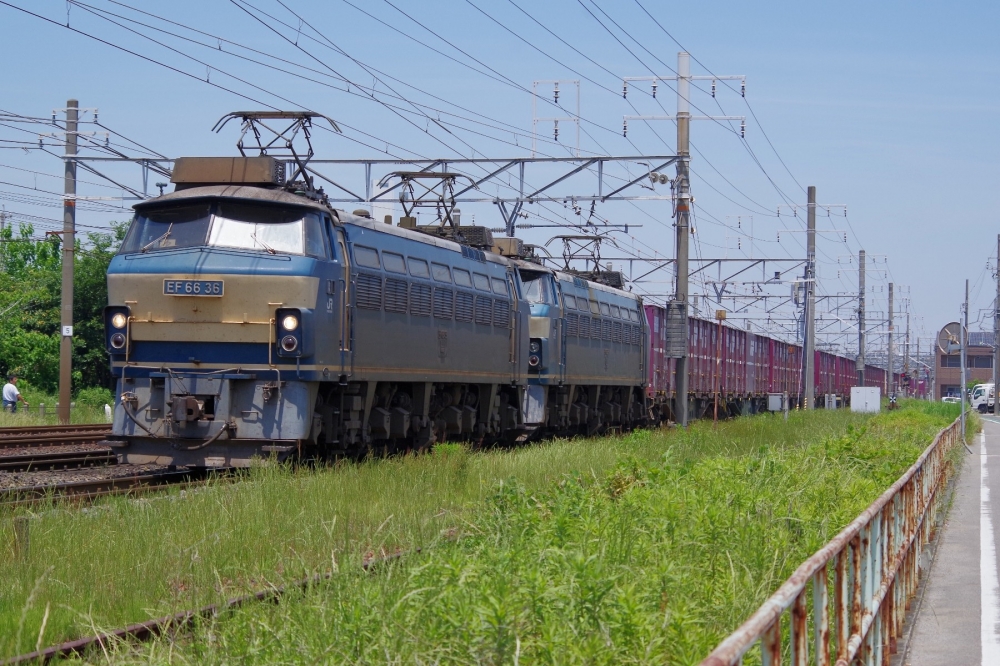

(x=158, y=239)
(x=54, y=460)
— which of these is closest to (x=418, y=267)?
(x=158, y=239)

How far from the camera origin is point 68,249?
28047mm

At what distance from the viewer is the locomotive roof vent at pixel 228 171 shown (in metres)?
15.1

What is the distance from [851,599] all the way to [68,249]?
81.3 feet

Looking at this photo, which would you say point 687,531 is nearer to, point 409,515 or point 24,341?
point 409,515

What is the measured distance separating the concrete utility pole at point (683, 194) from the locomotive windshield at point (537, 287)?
4841mm

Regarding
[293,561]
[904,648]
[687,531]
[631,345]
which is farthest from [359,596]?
[631,345]


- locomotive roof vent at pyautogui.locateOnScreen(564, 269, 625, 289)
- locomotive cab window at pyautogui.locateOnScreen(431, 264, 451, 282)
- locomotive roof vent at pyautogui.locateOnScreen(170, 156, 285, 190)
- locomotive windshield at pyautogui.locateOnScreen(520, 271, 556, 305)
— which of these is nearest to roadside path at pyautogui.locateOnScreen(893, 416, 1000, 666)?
locomotive cab window at pyautogui.locateOnScreen(431, 264, 451, 282)

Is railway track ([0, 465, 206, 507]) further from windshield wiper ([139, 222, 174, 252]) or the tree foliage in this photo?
the tree foliage

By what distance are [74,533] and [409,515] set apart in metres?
2.66

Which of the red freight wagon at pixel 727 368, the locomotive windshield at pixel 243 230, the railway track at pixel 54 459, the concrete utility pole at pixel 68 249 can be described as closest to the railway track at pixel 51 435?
the railway track at pixel 54 459

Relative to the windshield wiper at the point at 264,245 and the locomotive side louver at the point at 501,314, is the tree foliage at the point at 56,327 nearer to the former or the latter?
the locomotive side louver at the point at 501,314

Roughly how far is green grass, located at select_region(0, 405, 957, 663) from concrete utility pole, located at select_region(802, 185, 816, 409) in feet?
83.0

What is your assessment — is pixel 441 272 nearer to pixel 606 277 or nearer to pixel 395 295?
pixel 395 295

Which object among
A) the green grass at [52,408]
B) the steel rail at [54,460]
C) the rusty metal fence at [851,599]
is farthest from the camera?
the green grass at [52,408]
